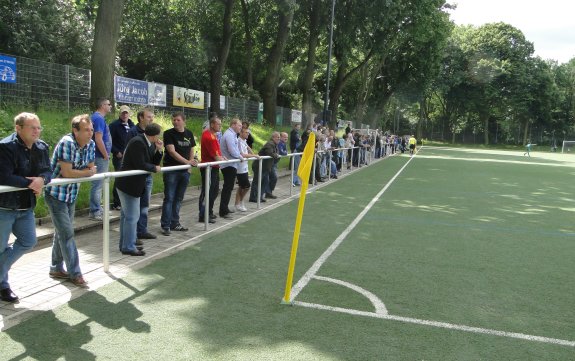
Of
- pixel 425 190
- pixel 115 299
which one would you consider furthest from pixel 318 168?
pixel 115 299

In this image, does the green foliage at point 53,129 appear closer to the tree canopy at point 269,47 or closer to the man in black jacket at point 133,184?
the tree canopy at point 269,47

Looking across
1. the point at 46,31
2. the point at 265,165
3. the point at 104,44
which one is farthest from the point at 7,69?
the point at 46,31

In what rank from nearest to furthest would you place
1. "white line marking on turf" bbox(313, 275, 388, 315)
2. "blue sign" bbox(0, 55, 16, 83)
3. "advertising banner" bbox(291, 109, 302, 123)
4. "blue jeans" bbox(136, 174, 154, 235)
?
1. "white line marking on turf" bbox(313, 275, 388, 315)
2. "blue jeans" bbox(136, 174, 154, 235)
3. "blue sign" bbox(0, 55, 16, 83)
4. "advertising banner" bbox(291, 109, 302, 123)

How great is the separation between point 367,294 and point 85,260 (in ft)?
11.3

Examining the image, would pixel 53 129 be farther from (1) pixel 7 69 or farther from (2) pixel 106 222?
(2) pixel 106 222

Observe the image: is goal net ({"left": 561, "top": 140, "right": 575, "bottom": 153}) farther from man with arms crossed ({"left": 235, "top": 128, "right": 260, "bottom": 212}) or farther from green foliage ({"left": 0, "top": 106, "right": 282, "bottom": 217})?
man with arms crossed ({"left": 235, "top": 128, "right": 260, "bottom": 212})

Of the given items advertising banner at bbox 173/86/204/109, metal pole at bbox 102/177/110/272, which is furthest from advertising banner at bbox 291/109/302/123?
metal pole at bbox 102/177/110/272

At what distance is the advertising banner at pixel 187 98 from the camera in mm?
19516

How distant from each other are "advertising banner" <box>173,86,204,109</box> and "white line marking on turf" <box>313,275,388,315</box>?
15.1m

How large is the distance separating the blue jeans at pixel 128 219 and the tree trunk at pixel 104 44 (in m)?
6.98

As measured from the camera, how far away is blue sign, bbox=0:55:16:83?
38.3 feet

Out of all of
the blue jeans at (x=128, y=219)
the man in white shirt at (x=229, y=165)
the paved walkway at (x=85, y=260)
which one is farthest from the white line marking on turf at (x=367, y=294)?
the man in white shirt at (x=229, y=165)

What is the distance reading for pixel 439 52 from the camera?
41.8 m

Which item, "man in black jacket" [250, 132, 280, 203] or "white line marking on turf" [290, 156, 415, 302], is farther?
"man in black jacket" [250, 132, 280, 203]
